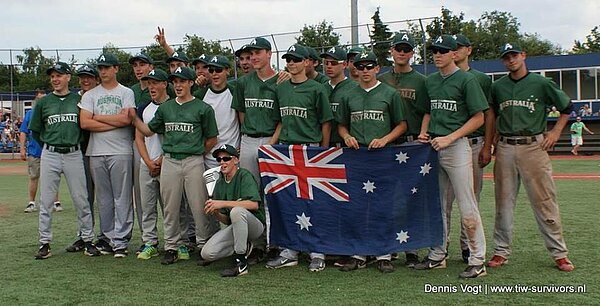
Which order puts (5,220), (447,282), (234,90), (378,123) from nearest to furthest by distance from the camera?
(447,282)
(378,123)
(234,90)
(5,220)

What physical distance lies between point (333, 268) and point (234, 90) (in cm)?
205

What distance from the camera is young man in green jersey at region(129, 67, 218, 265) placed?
609 centimetres

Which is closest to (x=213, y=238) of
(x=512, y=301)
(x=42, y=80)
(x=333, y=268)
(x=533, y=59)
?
(x=333, y=268)

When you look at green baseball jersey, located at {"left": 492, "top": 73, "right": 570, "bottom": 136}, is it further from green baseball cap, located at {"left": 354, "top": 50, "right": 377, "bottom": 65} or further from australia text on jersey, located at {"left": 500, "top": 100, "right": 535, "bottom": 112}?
green baseball cap, located at {"left": 354, "top": 50, "right": 377, "bottom": 65}

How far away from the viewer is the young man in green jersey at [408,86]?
5.84m

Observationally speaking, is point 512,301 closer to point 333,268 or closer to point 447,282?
point 447,282

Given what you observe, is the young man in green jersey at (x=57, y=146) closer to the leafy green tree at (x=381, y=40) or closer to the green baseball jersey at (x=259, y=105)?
the green baseball jersey at (x=259, y=105)

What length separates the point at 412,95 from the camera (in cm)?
592

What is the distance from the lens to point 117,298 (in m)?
4.95

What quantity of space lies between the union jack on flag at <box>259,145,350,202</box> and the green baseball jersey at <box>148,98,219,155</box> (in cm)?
62

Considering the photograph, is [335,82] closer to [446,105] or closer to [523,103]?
[446,105]

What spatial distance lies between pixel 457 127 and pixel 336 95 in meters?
1.23

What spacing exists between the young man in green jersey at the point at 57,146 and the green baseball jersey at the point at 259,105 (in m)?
1.90

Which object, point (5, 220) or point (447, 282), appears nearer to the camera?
point (447, 282)
